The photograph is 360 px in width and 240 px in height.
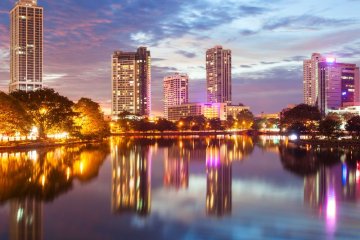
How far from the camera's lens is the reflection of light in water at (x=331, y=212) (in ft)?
48.4

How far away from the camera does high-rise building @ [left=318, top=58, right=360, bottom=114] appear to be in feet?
608

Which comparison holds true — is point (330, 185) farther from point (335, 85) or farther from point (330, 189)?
point (335, 85)

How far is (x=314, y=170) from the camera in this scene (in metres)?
32.6

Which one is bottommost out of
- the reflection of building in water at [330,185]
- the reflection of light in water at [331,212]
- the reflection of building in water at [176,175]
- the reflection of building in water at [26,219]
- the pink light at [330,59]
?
the reflection of building in water at [176,175]

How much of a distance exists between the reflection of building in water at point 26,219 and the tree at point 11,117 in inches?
1543

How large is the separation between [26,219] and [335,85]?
189140mm

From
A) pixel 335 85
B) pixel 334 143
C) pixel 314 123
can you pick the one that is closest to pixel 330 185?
pixel 334 143

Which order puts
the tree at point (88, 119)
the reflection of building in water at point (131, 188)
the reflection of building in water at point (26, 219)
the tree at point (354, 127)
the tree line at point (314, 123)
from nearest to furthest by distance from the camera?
1. the reflection of building in water at point (26, 219)
2. the reflection of building in water at point (131, 188)
3. the tree line at point (314, 123)
4. the tree at point (354, 127)
5. the tree at point (88, 119)

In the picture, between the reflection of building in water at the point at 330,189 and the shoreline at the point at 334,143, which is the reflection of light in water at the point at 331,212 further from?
the shoreline at the point at 334,143

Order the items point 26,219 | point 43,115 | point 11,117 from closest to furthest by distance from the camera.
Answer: point 26,219, point 11,117, point 43,115

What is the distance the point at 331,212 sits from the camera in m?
17.1

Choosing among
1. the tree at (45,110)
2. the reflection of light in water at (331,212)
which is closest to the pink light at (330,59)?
the tree at (45,110)

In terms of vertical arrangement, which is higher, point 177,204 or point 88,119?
point 88,119

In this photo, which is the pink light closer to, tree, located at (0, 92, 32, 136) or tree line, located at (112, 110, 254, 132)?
tree line, located at (112, 110, 254, 132)
